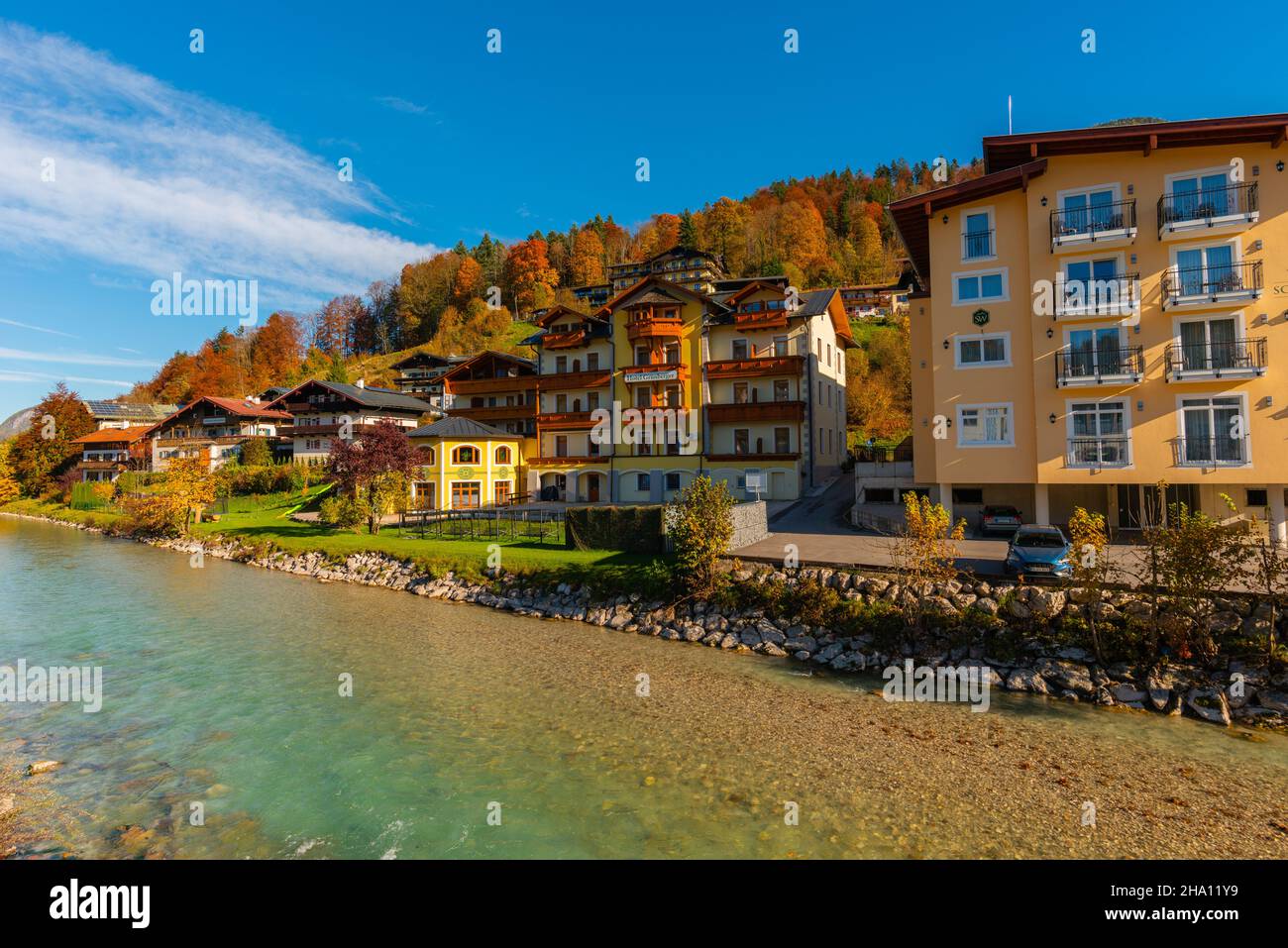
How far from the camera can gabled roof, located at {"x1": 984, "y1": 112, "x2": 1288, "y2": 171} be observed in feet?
71.1

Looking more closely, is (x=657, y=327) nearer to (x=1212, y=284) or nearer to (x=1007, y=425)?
(x=1007, y=425)

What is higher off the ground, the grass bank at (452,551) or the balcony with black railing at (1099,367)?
the balcony with black railing at (1099,367)

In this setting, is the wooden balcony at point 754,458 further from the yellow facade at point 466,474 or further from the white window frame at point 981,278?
the yellow facade at point 466,474

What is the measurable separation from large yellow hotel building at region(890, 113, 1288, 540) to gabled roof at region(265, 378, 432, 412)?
49216 mm

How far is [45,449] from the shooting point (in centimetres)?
7369

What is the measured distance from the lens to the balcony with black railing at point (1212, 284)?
2192 cm

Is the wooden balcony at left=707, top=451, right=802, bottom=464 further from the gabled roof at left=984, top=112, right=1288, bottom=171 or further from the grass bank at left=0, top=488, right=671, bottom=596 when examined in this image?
the gabled roof at left=984, top=112, right=1288, bottom=171

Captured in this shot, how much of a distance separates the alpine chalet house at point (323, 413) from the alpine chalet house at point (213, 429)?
488 cm

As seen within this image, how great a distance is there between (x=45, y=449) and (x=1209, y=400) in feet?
342

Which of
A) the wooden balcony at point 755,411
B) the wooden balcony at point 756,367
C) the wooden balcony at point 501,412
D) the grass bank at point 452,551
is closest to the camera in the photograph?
the grass bank at point 452,551

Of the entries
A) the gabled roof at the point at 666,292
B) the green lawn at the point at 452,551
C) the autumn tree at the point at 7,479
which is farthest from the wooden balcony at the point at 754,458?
the autumn tree at the point at 7,479

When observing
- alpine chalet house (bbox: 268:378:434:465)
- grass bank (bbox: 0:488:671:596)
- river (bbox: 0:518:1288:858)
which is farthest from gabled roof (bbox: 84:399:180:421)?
river (bbox: 0:518:1288:858)

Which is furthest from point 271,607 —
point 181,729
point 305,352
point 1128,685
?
point 305,352
